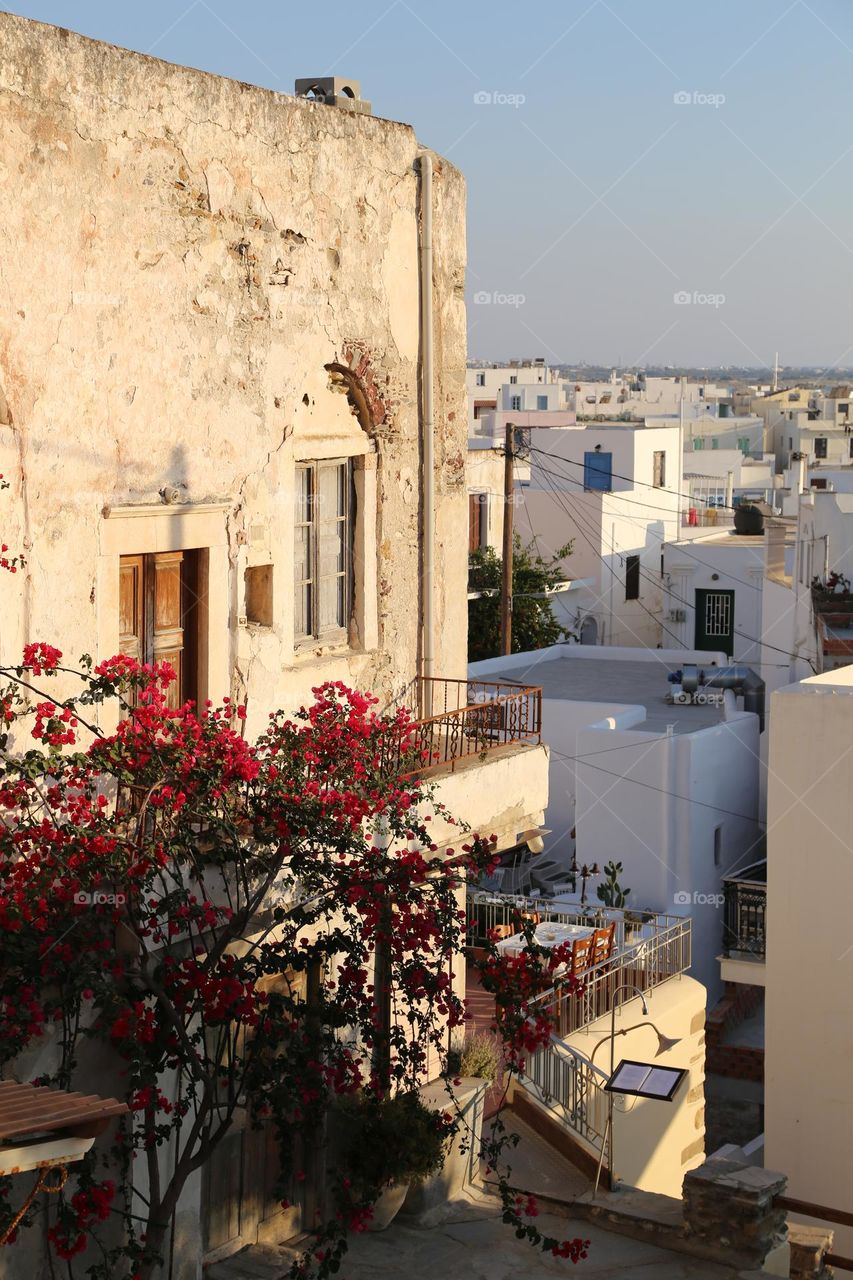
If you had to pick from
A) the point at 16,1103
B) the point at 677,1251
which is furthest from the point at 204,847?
the point at 677,1251

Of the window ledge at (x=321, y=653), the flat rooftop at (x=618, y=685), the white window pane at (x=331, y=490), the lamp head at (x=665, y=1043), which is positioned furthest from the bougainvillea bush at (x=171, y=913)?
the flat rooftop at (x=618, y=685)

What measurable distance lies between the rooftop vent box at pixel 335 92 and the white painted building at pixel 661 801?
12642 millimetres

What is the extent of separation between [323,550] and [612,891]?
10.7 metres

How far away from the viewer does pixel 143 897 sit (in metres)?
7.95

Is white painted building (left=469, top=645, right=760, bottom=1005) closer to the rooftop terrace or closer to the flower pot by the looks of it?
the rooftop terrace

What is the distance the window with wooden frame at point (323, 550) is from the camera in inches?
421

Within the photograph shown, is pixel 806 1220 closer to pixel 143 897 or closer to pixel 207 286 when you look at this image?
pixel 143 897

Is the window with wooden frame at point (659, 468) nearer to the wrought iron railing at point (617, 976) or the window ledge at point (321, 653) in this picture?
the wrought iron railing at point (617, 976)

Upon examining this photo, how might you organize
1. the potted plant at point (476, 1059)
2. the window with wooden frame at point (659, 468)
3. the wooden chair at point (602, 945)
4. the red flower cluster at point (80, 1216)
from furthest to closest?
the window with wooden frame at point (659, 468) → the wooden chair at point (602, 945) → the potted plant at point (476, 1059) → the red flower cluster at point (80, 1216)

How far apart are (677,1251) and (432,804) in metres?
3.41

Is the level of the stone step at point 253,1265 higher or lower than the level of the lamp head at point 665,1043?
higher

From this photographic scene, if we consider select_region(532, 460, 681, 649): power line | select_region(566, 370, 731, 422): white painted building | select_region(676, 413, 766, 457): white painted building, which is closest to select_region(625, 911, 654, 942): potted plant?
select_region(532, 460, 681, 649): power line

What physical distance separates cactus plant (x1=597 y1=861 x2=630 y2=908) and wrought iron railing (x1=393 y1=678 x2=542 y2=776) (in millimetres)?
8444

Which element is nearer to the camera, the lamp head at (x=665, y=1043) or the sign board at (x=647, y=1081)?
the sign board at (x=647, y=1081)
